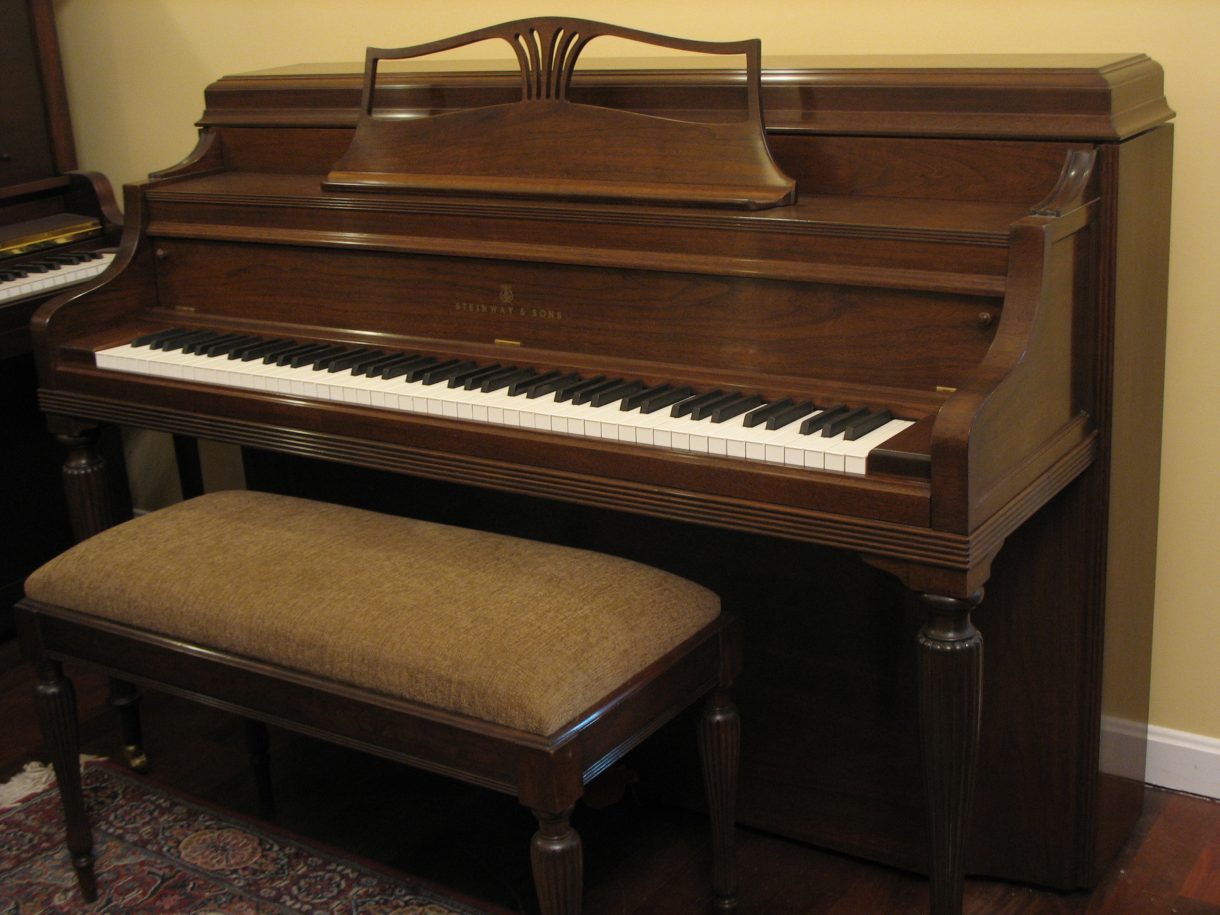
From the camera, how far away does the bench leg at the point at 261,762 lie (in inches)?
102

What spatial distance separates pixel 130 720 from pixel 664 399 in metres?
1.33

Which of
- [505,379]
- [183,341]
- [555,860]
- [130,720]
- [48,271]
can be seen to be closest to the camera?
[555,860]

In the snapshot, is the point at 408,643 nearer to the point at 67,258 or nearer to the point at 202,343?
the point at 202,343

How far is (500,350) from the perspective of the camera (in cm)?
230

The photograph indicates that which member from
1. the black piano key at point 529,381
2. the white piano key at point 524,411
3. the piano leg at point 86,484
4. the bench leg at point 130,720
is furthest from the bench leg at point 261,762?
the black piano key at point 529,381

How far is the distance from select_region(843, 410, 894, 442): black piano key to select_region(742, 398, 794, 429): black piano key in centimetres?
11

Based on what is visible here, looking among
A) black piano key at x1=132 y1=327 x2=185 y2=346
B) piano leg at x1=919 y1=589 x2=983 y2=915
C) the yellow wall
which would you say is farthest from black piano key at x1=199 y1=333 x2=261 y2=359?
piano leg at x1=919 y1=589 x2=983 y2=915

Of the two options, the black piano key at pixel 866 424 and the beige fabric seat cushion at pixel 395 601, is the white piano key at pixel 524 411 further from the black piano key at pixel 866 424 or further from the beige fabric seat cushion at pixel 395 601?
the beige fabric seat cushion at pixel 395 601

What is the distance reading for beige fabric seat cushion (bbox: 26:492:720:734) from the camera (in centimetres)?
182

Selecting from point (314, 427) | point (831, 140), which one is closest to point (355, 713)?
point (314, 427)

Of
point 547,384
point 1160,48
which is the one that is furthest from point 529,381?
point 1160,48

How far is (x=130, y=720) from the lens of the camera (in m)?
2.78

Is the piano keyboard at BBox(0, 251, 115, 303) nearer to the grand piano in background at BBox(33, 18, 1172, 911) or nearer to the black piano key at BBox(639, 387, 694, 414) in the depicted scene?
the grand piano in background at BBox(33, 18, 1172, 911)

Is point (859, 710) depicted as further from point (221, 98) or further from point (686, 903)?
point (221, 98)
